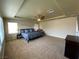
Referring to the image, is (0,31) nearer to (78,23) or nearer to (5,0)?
(5,0)

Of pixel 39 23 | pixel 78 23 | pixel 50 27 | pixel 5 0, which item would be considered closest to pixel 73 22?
pixel 78 23

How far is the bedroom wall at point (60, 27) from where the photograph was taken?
5.63m

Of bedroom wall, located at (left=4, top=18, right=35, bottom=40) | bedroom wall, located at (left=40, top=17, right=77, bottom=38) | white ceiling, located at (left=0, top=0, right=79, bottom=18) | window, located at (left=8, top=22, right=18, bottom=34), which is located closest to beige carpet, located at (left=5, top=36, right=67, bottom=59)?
white ceiling, located at (left=0, top=0, right=79, bottom=18)

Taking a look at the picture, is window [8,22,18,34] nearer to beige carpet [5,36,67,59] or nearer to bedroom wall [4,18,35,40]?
bedroom wall [4,18,35,40]

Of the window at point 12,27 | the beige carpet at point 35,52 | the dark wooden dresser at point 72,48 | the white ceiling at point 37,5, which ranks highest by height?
the white ceiling at point 37,5

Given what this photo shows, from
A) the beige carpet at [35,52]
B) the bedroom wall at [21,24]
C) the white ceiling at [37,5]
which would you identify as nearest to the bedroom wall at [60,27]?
the white ceiling at [37,5]

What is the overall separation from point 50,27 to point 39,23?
2.10 meters

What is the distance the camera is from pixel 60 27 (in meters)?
6.67

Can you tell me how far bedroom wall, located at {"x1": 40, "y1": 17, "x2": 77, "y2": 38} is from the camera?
5.63 m

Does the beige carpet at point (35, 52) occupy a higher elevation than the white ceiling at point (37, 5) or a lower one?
lower

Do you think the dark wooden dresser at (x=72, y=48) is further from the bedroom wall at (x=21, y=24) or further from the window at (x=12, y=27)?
the window at (x=12, y=27)

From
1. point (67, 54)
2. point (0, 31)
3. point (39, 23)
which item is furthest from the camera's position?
point (39, 23)

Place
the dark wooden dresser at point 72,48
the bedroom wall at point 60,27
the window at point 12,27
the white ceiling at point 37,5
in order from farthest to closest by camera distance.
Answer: the window at point 12,27 → the bedroom wall at point 60,27 → the white ceiling at point 37,5 → the dark wooden dresser at point 72,48

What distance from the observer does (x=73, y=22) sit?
18.2ft
